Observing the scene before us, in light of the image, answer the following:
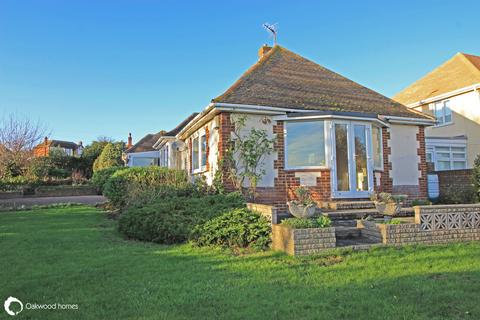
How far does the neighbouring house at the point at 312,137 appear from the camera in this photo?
34.5 feet

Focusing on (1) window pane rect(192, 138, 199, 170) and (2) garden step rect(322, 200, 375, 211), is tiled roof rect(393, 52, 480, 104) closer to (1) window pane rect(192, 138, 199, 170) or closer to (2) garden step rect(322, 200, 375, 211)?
(2) garden step rect(322, 200, 375, 211)

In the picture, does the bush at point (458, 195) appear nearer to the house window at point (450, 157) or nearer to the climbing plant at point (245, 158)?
the house window at point (450, 157)

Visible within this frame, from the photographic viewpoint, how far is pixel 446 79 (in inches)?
887

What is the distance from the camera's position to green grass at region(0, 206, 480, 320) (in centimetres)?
374

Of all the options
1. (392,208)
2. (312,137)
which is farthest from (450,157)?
(392,208)

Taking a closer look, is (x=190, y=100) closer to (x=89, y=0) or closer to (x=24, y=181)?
(x=89, y=0)

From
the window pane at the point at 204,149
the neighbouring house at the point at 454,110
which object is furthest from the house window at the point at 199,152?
the neighbouring house at the point at 454,110

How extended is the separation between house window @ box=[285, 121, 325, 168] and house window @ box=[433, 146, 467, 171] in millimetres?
11219

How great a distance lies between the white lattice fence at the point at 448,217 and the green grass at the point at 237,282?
0.52m

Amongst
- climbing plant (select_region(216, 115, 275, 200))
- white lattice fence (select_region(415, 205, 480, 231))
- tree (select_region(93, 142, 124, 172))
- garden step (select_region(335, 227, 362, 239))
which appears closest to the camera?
white lattice fence (select_region(415, 205, 480, 231))

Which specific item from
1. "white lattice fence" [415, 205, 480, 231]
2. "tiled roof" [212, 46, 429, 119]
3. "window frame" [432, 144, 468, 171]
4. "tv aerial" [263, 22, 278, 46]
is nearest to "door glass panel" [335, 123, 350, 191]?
"tiled roof" [212, 46, 429, 119]

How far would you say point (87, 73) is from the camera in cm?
1847

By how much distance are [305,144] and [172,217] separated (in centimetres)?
493

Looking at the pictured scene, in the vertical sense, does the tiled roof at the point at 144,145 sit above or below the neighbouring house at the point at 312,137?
above
